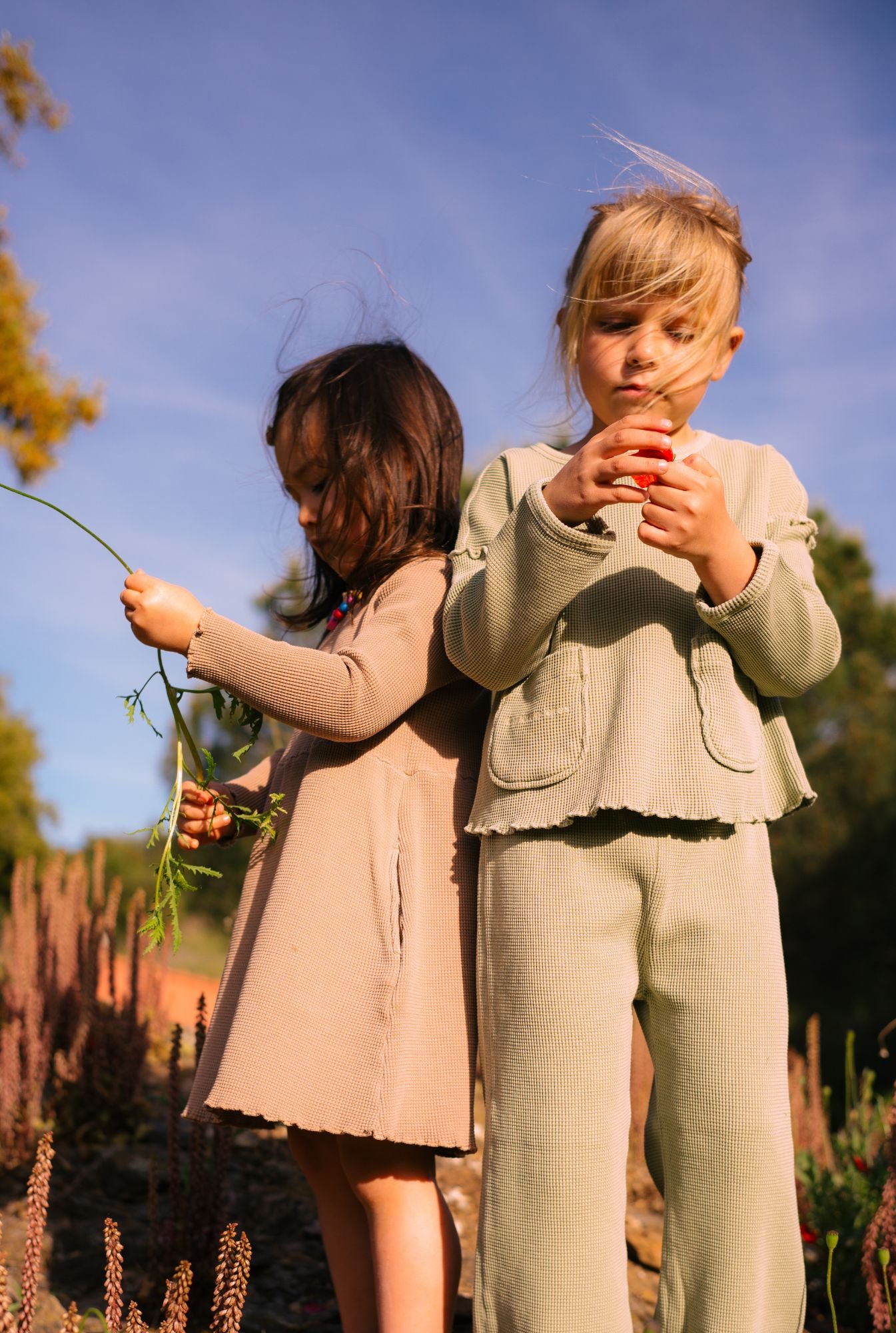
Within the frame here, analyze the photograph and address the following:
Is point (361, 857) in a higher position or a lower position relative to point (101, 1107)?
higher

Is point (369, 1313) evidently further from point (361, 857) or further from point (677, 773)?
point (677, 773)

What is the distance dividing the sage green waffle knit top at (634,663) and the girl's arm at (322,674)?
0.34 feet

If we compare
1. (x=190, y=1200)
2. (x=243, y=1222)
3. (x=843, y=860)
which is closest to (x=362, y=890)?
(x=190, y=1200)

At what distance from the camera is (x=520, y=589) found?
1.77 metres

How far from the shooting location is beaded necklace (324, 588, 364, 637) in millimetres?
2271

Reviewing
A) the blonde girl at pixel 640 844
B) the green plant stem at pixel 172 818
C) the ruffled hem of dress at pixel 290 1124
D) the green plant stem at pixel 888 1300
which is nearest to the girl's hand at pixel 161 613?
the green plant stem at pixel 172 818

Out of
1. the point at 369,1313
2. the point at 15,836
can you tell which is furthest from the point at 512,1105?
the point at 15,836

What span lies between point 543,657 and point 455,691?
1.08 feet

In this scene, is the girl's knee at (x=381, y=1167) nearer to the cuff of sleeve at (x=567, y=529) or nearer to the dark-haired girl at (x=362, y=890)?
the dark-haired girl at (x=362, y=890)

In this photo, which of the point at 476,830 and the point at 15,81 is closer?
the point at 476,830

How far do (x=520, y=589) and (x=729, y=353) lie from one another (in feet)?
1.93

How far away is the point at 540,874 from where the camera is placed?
1764 mm

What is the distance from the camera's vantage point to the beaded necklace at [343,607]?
2271mm

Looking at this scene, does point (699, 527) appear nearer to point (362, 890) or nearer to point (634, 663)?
point (634, 663)
